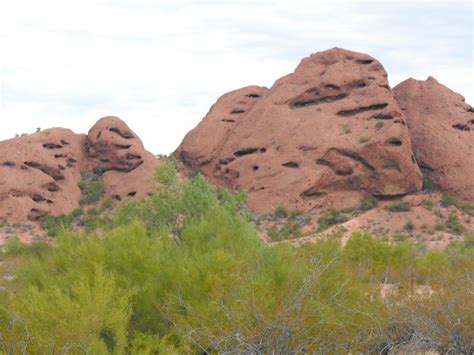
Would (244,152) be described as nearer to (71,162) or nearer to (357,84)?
(357,84)

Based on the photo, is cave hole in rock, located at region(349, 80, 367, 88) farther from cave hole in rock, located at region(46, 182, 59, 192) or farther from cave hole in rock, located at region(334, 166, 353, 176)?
cave hole in rock, located at region(46, 182, 59, 192)

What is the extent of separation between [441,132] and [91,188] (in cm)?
2311

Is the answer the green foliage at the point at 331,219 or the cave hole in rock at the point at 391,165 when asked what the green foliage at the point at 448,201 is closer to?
the cave hole in rock at the point at 391,165

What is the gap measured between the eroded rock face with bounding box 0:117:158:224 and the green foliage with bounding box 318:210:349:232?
10135 millimetres

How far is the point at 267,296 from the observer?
945cm

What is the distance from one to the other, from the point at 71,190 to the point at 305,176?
1524 cm

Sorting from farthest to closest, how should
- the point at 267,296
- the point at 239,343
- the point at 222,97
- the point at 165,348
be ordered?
1. the point at 222,97
2. the point at 267,296
3. the point at 165,348
4. the point at 239,343

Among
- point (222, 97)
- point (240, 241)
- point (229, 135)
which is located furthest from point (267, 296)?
point (222, 97)

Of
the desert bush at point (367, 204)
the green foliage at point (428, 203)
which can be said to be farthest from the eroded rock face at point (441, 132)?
the desert bush at point (367, 204)

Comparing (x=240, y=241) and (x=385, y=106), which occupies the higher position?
(x=385, y=106)

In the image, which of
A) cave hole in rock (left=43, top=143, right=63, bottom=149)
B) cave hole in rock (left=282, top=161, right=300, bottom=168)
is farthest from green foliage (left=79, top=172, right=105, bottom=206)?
cave hole in rock (left=282, top=161, right=300, bottom=168)

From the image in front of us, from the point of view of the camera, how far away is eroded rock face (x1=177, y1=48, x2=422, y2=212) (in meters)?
42.8

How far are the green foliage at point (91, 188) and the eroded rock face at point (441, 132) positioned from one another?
20.7 metres

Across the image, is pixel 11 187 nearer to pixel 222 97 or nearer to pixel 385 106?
pixel 222 97
